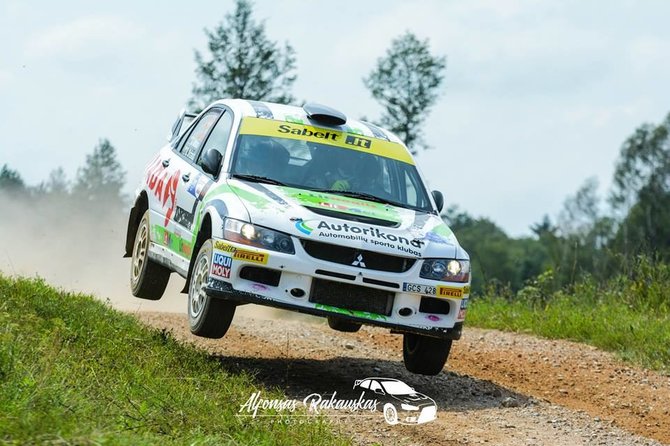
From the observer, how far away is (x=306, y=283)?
8656mm

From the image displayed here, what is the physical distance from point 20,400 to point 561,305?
1028 centimetres

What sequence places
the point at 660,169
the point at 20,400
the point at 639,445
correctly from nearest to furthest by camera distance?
the point at 20,400, the point at 639,445, the point at 660,169

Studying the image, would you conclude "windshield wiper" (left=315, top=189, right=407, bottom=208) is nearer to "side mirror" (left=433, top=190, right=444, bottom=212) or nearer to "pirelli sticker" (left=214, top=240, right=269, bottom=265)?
"side mirror" (left=433, top=190, right=444, bottom=212)

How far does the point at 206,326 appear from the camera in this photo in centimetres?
896

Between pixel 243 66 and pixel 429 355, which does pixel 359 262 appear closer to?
pixel 429 355

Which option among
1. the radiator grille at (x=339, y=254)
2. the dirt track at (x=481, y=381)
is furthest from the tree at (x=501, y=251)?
the radiator grille at (x=339, y=254)

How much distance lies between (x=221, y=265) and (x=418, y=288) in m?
1.42

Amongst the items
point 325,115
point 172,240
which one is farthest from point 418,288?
point 172,240

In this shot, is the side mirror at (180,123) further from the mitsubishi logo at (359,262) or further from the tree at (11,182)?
the tree at (11,182)

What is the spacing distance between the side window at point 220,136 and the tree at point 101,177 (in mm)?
74240

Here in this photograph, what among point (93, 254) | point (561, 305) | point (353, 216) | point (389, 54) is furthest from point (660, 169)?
point (353, 216)

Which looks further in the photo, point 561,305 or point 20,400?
point 561,305

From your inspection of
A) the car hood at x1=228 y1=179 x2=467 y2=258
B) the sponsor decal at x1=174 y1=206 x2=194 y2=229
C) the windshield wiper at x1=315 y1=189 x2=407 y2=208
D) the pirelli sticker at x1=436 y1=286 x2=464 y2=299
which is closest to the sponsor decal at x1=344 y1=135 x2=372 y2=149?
the windshield wiper at x1=315 y1=189 x2=407 y2=208

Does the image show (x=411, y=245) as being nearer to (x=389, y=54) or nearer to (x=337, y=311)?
(x=337, y=311)
